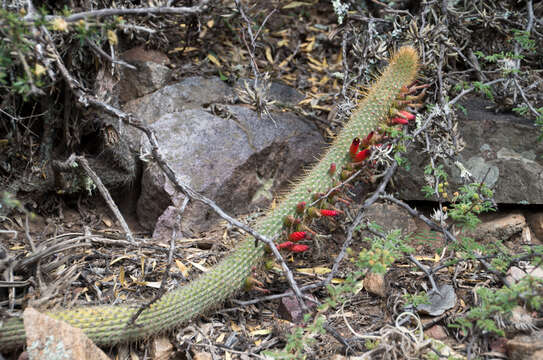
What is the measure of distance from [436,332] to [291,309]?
2.23ft

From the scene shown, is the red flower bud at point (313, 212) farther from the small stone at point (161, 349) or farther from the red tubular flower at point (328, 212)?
the small stone at point (161, 349)

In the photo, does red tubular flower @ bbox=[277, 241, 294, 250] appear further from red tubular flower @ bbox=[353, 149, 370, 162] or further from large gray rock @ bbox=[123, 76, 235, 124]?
large gray rock @ bbox=[123, 76, 235, 124]

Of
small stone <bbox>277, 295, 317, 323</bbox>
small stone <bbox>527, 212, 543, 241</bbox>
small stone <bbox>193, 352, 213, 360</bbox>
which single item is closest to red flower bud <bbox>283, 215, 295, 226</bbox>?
small stone <bbox>277, 295, 317, 323</bbox>

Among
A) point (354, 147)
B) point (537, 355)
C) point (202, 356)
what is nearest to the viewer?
point (537, 355)

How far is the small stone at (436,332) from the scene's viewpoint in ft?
6.66

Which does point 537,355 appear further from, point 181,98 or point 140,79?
point 140,79

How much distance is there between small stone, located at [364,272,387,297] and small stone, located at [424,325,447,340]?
0.30 m

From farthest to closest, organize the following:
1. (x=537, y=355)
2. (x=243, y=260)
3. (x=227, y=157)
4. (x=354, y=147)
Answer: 1. (x=227, y=157)
2. (x=354, y=147)
3. (x=243, y=260)
4. (x=537, y=355)

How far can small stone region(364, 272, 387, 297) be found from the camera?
7.57 feet

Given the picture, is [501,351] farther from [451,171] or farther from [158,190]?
[158,190]

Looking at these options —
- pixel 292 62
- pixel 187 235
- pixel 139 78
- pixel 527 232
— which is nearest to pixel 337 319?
pixel 187 235

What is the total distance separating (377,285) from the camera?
7.60 feet

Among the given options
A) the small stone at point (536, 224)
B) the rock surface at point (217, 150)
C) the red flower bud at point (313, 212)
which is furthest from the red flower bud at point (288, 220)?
the small stone at point (536, 224)

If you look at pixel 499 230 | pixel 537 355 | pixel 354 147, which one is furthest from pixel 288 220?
pixel 499 230
